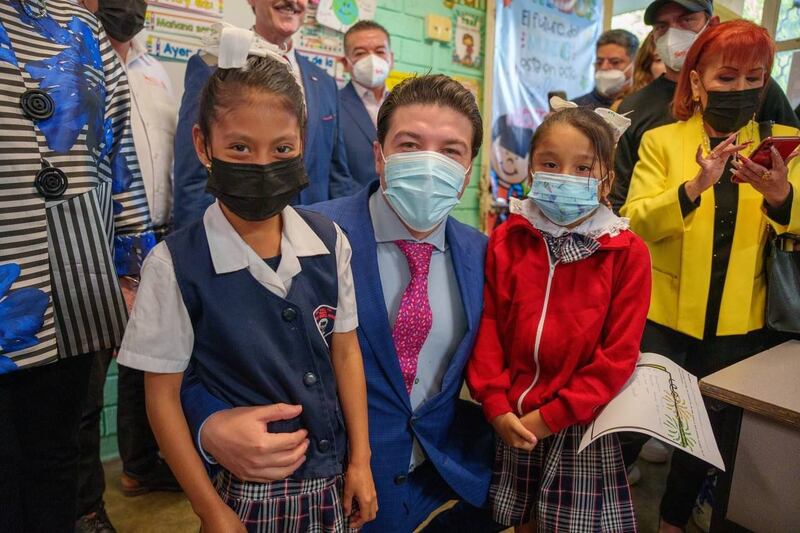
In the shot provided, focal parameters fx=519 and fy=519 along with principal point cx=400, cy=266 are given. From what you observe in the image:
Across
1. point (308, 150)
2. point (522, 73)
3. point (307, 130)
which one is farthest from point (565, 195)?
point (522, 73)

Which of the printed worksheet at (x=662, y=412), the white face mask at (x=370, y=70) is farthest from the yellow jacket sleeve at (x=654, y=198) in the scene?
the white face mask at (x=370, y=70)

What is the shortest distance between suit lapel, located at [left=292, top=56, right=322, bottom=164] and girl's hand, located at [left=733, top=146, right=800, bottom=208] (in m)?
1.55

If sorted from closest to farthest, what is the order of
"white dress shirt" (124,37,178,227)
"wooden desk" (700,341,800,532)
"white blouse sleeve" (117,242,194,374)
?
"white blouse sleeve" (117,242,194,374)
"wooden desk" (700,341,800,532)
"white dress shirt" (124,37,178,227)

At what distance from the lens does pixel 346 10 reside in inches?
115

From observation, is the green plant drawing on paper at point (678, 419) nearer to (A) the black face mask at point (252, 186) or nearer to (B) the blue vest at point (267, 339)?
(B) the blue vest at point (267, 339)

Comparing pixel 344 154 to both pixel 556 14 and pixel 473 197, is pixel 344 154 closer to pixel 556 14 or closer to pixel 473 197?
pixel 473 197

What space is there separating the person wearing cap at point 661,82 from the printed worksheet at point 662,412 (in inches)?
33.4

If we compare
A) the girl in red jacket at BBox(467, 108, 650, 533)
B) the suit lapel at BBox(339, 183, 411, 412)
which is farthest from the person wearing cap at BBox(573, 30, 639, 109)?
the suit lapel at BBox(339, 183, 411, 412)

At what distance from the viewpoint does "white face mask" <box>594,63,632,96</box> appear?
296cm

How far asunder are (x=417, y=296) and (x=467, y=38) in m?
2.83

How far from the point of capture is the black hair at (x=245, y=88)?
97 centimetres

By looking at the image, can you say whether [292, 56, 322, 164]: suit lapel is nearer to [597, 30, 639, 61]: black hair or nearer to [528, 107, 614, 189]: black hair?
[528, 107, 614, 189]: black hair

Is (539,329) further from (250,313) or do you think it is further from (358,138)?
(358,138)

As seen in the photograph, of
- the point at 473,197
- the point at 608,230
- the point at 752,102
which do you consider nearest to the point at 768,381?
the point at 608,230
